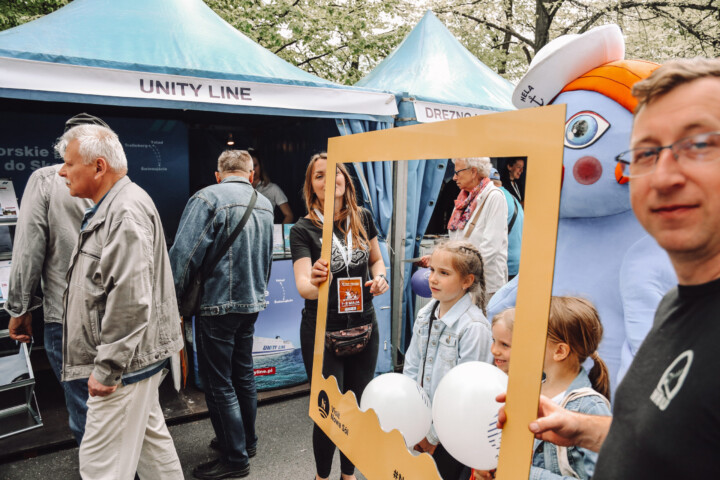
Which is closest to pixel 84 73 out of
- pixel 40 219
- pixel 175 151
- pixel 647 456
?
pixel 40 219

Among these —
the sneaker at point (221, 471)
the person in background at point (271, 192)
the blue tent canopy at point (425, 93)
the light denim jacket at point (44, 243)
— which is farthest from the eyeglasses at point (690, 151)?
the person in background at point (271, 192)

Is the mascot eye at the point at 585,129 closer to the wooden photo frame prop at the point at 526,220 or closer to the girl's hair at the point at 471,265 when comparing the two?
the girl's hair at the point at 471,265

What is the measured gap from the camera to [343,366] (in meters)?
1.81

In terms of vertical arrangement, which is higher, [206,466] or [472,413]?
[472,413]

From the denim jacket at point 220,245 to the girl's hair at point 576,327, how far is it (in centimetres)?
194

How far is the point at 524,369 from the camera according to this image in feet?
2.71

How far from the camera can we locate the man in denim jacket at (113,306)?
196 cm

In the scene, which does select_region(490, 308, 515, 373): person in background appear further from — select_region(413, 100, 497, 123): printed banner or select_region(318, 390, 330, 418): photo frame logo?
select_region(413, 100, 497, 123): printed banner

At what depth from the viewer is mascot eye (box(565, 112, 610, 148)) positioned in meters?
1.41

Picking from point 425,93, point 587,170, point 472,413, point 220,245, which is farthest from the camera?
point 425,93

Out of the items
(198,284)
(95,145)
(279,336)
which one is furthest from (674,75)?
(279,336)

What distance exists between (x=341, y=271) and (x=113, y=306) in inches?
37.5

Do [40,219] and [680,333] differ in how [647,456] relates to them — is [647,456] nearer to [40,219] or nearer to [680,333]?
[680,333]

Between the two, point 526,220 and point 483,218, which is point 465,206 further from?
point 526,220
